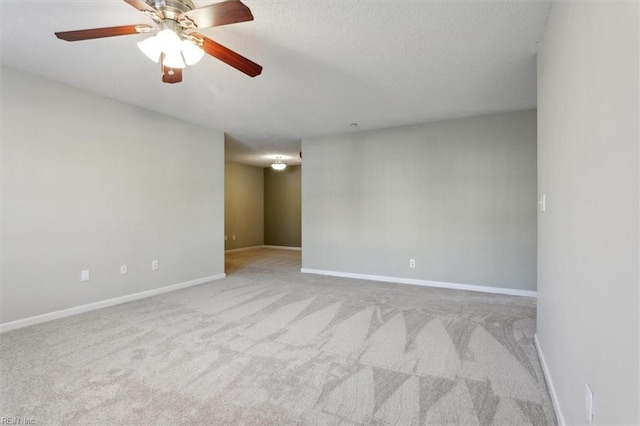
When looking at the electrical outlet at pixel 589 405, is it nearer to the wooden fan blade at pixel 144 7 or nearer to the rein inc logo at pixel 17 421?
the rein inc logo at pixel 17 421

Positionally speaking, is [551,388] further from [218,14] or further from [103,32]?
[103,32]

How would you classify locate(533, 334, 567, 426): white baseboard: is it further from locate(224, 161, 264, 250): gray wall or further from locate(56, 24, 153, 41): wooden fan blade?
locate(224, 161, 264, 250): gray wall

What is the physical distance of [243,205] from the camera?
29.5 feet

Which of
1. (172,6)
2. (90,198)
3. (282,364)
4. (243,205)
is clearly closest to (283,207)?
(243,205)

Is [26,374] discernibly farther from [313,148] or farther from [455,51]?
[313,148]

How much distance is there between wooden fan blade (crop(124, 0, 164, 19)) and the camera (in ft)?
5.54

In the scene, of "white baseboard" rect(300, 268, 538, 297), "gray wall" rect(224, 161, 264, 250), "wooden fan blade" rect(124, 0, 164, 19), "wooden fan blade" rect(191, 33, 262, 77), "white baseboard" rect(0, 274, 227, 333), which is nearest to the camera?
"wooden fan blade" rect(124, 0, 164, 19)

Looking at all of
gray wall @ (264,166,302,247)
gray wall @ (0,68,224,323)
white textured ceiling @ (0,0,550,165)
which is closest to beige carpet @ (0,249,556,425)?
gray wall @ (0,68,224,323)

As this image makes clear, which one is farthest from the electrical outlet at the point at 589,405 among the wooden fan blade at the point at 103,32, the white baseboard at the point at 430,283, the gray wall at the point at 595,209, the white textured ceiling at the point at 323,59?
the white baseboard at the point at 430,283

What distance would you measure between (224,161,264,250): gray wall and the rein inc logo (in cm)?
677

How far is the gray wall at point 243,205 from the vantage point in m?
8.48

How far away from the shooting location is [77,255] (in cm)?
340

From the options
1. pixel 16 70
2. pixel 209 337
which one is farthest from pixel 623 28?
pixel 16 70

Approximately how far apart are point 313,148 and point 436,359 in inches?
168
